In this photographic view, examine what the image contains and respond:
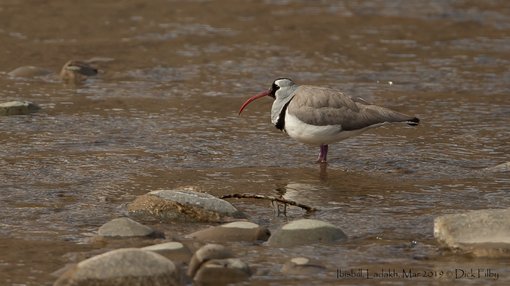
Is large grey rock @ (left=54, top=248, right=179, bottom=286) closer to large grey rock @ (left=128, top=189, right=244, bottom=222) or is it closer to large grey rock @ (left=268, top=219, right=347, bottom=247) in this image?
large grey rock @ (left=268, top=219, right=347, bottom=247)

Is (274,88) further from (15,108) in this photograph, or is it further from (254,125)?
(15,108)

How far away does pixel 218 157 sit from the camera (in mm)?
11734

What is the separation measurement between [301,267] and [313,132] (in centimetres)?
347

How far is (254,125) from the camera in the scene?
13234 mm

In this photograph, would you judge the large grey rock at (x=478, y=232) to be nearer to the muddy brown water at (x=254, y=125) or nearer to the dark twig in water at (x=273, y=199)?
the muddy brown water at (x=254, y=125)

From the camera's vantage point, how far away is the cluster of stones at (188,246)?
7.49 m

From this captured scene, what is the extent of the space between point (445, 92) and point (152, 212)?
637cm

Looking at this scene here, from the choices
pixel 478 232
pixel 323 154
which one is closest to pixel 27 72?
pixel 323 154

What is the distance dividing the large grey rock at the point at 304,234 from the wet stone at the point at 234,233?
151 mm

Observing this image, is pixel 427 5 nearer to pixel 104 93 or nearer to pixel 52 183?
pixel 104 93

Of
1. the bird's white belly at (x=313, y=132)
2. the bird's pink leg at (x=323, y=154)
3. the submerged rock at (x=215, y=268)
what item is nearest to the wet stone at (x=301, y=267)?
the submerged rock at (x=215, y=268)

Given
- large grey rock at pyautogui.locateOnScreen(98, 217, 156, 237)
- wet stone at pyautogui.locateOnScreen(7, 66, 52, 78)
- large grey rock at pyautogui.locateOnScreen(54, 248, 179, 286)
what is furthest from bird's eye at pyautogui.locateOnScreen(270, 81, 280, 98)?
wet stone at pyautogui.locateOnScreen(7, 66, 52, 78)

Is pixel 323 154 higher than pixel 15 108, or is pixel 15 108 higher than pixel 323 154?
pixel 15 108

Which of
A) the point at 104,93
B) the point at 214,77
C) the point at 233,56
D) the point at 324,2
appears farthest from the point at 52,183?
the point at 324,2
